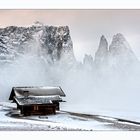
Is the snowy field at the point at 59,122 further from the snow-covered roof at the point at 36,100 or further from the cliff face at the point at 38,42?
the cliff face at the point at 38,42

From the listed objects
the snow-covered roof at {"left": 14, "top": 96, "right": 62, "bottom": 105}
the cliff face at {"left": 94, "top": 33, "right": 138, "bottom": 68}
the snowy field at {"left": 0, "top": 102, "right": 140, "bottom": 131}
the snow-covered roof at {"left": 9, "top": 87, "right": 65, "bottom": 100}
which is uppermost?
the cliff face at {"left": 94, "top": 33, "right": 138, "bottom": 68}

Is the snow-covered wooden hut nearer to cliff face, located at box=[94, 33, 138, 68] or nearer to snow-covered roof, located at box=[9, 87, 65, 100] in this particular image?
snow-covered roof, located at box=[9, 87, 65, 100]

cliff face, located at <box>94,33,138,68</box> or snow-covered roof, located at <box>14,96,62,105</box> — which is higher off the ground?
cliff face, located at <box>94,33,138,68</box>

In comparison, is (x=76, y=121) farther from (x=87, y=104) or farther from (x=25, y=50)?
(x=25, y=50)

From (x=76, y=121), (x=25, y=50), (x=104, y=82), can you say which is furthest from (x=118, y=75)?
(x=25, y=50)

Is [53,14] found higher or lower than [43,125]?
higher

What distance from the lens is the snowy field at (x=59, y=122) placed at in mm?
3352

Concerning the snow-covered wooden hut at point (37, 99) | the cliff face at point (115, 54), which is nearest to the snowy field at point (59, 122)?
the snow-covered wooden hut at point (37, 99)

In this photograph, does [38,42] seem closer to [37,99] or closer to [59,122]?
[37,99]

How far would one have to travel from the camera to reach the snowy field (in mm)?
3352

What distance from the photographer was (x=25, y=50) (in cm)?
340

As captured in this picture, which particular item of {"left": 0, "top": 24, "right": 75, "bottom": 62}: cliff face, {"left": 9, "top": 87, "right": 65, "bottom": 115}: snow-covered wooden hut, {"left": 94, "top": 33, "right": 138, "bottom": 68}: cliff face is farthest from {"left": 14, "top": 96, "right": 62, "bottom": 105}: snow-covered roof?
{"left": 94, "top": 33, "right": 138, "bottom": 68}: cliff face
